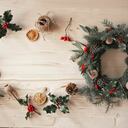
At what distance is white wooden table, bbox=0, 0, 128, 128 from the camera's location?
1.65 m

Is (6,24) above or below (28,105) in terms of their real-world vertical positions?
above

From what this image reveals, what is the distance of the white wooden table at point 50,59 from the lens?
1.65 meters

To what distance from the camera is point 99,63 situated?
1.62 meters

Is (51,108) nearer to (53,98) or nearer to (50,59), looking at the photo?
(53,98)

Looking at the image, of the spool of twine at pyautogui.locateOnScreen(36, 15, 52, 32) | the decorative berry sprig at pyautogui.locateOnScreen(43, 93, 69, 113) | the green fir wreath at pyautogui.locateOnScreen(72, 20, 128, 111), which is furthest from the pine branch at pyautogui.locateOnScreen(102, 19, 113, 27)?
the decorative berry sprig at pyautogui.locateOnScreen(43, 93, 69, 113)

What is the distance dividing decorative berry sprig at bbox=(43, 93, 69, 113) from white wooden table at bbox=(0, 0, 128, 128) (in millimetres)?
43

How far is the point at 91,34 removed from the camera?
162 cm

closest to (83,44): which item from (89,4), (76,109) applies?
(89,4)

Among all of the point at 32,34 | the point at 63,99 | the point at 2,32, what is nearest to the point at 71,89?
the point at 63,99

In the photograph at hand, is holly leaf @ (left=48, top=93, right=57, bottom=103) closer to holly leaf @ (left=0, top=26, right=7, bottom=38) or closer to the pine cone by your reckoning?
the pine cone

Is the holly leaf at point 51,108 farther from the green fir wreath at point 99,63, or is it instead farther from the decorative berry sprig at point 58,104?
the green fir wreath at point 99,63

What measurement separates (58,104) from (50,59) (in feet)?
0.79

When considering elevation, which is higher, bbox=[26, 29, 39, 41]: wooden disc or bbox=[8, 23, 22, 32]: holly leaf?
bbox=[8, 23, 22, 32]: holly leaf

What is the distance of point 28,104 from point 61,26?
1.45 feet
